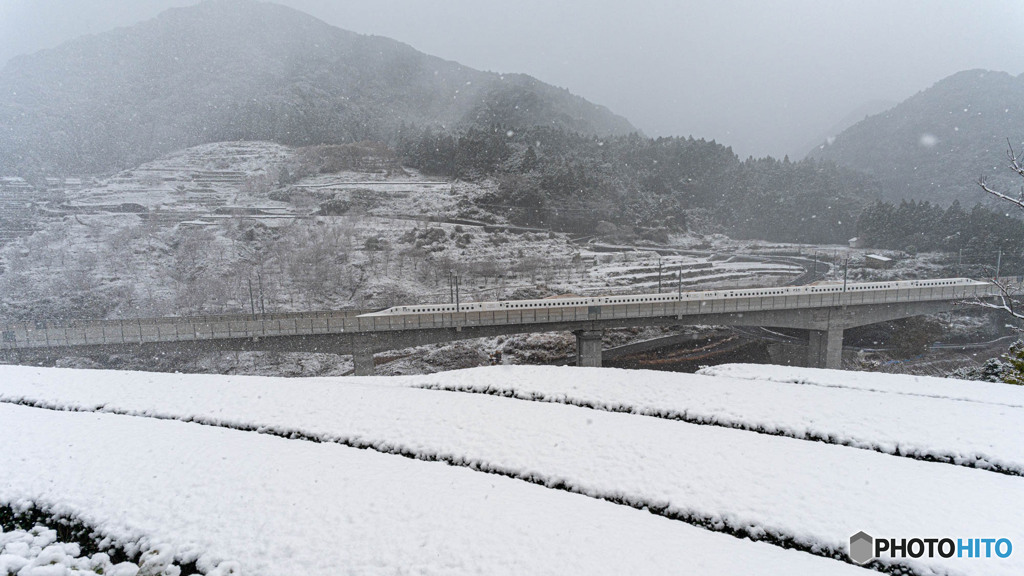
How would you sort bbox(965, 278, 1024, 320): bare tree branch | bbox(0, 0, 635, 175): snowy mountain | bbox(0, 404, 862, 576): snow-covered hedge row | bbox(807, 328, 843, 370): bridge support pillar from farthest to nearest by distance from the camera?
1. bbox(0, 0, 635, 175): snowy mountain
2. bbox(807, 328, 843, 370): bridge support pillar
3. bbox(965, 278, 1024, 320): bare tree branch
4. bbox(0, 404, 862, 576): snow-covered hedge row

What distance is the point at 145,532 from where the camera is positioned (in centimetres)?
788

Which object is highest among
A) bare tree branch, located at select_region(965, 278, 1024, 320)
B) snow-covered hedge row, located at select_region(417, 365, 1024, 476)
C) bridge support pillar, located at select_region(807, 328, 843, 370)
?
bare tree branch, located at select_region(965, 278, 1024, 320)

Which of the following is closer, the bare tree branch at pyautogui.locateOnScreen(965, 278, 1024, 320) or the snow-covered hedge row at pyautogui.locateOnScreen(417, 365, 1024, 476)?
the snow-covered hedge row at pyautogui.locateOnScreen(417, 365, 1024, 476)

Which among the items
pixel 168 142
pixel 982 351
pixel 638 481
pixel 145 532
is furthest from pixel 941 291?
pixel 168 142

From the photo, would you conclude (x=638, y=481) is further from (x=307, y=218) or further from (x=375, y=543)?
(x=307, y=218)

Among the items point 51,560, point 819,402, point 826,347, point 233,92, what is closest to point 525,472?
point 51,560

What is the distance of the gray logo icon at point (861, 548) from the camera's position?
7.41 meters

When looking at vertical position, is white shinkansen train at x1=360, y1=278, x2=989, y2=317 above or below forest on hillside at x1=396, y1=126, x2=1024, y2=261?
below

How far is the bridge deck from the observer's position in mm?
31719

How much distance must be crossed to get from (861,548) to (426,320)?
96.2ft

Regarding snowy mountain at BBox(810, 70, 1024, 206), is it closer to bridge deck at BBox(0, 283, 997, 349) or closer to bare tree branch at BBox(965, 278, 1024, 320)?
bare tree branch at BBox(965, 278, 1024, 320)

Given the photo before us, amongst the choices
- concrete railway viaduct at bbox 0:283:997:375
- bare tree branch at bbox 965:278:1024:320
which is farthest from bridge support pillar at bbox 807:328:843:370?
bare tree branch at bbox 965:278:1024:320

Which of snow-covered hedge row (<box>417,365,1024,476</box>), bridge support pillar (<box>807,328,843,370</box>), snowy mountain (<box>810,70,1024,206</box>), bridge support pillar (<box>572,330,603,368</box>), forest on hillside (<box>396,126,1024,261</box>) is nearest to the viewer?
snow-covered hedge row (<box>417,365,1024,476</box>)

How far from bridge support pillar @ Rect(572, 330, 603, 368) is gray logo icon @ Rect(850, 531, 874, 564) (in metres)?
28.1
